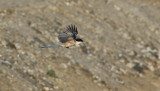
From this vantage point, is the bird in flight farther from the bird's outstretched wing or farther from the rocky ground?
the rocky ground

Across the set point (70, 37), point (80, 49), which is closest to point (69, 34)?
point (70, 37)

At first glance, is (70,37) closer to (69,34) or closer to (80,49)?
(69,34)

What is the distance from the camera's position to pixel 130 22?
2400cm

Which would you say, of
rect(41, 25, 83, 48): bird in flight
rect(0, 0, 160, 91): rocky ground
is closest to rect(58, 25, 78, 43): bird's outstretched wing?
rect(41, 25, 83, 48): bird in flight

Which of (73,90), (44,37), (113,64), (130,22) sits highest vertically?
(130,22)

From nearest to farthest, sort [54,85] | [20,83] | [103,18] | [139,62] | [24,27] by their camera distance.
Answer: [20,83], [54,85], [24,27], [139,62], [103,18]

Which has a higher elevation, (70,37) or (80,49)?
(70,37)

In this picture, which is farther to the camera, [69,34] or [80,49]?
[80,49]

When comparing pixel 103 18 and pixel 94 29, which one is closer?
pixel 94 29

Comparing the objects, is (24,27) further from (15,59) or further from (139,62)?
(139,62)

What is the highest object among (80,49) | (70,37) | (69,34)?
(69,34)

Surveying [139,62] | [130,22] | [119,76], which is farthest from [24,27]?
[130,22]

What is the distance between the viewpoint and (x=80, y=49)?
18969mm

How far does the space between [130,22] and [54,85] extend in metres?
10.3
